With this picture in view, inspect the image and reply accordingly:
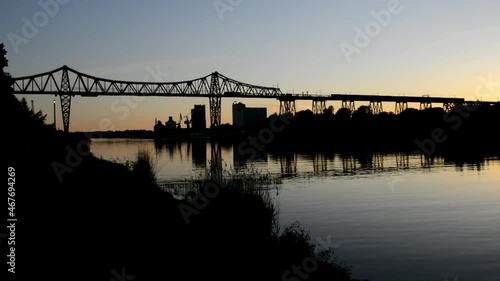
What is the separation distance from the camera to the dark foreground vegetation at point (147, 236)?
10945 mm

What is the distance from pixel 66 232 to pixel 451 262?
1011cm

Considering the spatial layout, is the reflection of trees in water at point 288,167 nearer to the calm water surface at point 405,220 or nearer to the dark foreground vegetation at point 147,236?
the calm water surface at point 405,220

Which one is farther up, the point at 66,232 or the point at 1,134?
the point at 1,134

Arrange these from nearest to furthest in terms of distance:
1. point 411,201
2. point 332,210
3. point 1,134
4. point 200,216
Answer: point 200,216, point 1,134, point 332,210, point 411,201

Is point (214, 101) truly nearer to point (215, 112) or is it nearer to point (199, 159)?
point (215, 112)

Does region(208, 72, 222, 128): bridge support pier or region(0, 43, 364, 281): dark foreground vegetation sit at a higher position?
region(208, 72, 222, 128): bridge support pier

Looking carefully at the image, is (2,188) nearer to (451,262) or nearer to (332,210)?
(451,262)

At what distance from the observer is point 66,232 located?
12609 millimetres

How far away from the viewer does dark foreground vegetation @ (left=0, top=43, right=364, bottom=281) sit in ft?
35.9

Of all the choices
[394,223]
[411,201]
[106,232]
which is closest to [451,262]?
[394,223]

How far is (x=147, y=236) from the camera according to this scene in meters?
13.1
